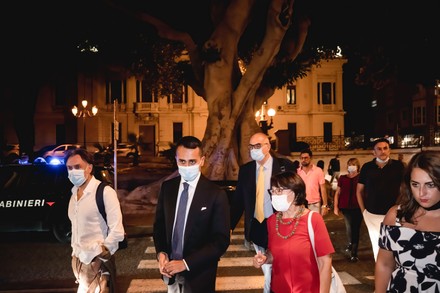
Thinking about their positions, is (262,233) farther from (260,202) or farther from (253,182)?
(253,182)

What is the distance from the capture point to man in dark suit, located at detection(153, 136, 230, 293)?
354cm

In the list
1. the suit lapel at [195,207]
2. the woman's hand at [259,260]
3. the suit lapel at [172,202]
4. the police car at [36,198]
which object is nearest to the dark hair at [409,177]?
the woman's hand at [259,260]

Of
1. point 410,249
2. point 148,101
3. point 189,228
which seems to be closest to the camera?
point 410,249

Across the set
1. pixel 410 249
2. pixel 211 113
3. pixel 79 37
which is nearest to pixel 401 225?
pixel 410 249

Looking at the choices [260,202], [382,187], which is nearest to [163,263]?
[260,202]

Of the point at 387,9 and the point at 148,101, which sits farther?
the point at 148,101

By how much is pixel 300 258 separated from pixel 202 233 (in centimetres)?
77

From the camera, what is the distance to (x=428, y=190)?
2.81 meters

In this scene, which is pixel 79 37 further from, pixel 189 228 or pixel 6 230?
pixel 189 228

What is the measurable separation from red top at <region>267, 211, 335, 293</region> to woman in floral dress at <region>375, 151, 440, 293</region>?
483 millimetres

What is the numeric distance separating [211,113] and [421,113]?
42760mm

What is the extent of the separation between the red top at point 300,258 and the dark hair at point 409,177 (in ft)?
2.04

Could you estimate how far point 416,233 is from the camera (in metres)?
2.80

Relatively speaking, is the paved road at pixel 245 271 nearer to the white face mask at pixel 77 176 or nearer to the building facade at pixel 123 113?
the white face mask at pixel 77 176
